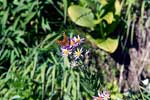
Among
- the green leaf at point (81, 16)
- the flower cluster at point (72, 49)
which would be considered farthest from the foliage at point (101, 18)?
the flower cluster at point (72, 49)

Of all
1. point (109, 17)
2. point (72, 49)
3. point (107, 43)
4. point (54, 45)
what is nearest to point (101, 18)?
point (109, 17)

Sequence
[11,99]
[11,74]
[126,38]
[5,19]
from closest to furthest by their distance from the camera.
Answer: [11,99] → [11,74] → [5,19] → [126,38]

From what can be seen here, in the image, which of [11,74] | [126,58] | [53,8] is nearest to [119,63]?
[126,58]

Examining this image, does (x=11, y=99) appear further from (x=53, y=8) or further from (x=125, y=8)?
(x=125, y=8)

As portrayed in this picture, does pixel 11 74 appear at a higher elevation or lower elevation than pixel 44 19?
lower

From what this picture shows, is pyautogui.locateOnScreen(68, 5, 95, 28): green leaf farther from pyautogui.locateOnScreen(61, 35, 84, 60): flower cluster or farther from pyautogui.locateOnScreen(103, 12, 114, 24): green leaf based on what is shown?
pyautogui.locateOnScreen(61, 35, 84, 60): flower cluster

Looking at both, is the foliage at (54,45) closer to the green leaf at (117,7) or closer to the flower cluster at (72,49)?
the green leaf at (117,7)

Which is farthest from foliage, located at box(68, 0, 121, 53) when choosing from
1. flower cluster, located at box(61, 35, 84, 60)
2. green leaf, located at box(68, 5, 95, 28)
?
flower cluster, located at box(61, 35, 84, 60)
